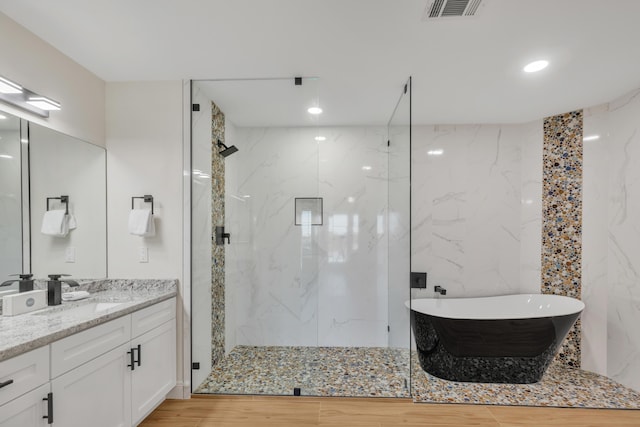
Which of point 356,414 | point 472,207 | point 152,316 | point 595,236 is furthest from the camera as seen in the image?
point 472,207

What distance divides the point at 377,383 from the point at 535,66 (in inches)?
107

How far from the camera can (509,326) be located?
8.38 ft

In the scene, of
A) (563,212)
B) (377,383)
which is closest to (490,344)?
(377,383)

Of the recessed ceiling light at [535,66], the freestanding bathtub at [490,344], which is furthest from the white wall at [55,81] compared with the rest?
the recessed ceiling light at [535,66]

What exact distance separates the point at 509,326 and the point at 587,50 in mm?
2035

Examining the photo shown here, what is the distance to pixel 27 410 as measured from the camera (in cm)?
133

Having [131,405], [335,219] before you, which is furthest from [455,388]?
[131,405]

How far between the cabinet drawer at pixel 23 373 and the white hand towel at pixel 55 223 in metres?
0.98

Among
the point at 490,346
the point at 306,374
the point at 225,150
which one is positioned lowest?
the point at 306,374

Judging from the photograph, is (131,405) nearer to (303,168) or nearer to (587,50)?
(303,168)

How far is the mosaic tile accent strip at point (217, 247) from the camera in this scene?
2.76m

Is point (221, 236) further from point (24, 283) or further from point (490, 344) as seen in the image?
point (490, 344)

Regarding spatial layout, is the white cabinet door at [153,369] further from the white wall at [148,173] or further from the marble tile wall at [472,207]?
the marble tile wall at [472,207]

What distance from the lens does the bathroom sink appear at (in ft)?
5.89
